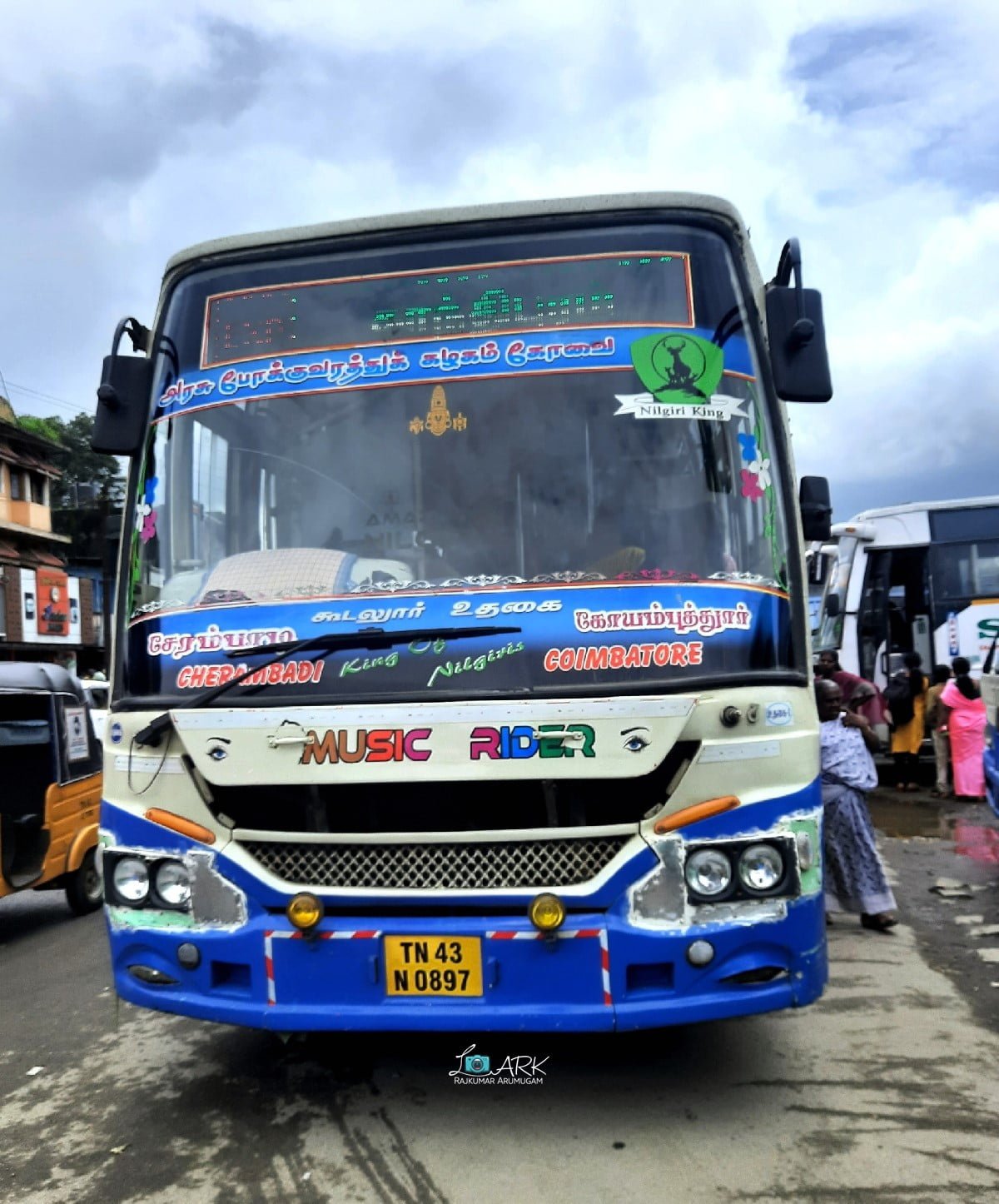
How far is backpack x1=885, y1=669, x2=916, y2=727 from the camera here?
13.5 m

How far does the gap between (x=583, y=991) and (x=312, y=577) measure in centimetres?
162

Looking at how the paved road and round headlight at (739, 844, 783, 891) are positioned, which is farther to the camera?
round headlight at (739, 844, 783, 891)

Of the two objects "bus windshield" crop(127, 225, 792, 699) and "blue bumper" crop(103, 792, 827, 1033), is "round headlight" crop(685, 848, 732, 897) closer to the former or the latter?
"blue bumper" crop(103, 792, 827, 1033)

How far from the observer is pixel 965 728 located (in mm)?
12070

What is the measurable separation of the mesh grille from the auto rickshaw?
460cm

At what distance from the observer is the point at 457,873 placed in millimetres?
3594

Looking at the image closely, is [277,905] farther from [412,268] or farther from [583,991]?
[412,268]

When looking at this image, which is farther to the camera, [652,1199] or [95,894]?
[95,894]

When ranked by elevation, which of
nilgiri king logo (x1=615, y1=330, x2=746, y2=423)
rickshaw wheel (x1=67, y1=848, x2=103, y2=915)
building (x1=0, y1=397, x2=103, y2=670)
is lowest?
Answer: rickshaw wheel (x1=67, y1=848, x2=103, y2=915)

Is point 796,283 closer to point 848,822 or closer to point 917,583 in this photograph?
point 848,822

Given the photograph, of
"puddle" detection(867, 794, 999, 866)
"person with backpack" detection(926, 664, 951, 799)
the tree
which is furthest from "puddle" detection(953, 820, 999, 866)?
the tree

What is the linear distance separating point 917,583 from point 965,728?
3477 millimetres

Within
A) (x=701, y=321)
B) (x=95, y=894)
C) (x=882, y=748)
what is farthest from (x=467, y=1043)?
(x=882, y=748)

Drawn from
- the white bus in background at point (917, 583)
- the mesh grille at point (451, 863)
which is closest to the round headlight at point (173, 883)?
the mesh grille at point (451, 863)
